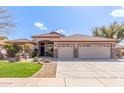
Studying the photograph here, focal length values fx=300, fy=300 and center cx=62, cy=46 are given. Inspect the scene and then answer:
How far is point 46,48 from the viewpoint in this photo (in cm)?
3247

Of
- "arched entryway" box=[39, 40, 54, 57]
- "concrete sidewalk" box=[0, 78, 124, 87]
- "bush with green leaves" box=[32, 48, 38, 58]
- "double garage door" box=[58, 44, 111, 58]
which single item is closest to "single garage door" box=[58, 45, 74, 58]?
"double garage door" box=[58, 44, 111, 58]

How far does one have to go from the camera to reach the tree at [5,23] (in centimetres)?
1780

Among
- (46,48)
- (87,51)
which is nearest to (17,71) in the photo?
(87,51)

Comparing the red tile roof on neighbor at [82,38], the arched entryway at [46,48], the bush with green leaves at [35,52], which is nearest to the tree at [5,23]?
the bush with green leaves at [35,52]

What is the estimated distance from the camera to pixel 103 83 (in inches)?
453

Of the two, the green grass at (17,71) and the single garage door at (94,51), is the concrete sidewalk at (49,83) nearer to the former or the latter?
the green grass at (17,71)

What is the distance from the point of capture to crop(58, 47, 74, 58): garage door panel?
30.4 m

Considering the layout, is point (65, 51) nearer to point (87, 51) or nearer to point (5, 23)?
point (87, 51)

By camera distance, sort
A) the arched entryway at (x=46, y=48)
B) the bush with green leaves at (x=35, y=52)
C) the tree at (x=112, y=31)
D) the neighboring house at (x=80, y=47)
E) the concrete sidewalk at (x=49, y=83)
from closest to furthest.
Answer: the concrete sidewalk at (x=49, y=83)
the bush with green leaves at (x=35, y=52)
the neighboring house at (x=80, y=47)
the arched entryway at (x=46, y=48)
the tree at (x=112, y=31)

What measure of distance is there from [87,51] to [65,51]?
2.23 m

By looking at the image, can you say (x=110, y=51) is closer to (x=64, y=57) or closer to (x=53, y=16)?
(x=64, y=57)

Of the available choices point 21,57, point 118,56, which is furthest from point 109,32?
point 21,57

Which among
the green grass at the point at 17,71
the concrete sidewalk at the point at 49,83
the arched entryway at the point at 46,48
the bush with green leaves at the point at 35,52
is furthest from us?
the arched entryway at the point at 46,48

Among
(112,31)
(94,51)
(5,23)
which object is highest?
(112,31)
